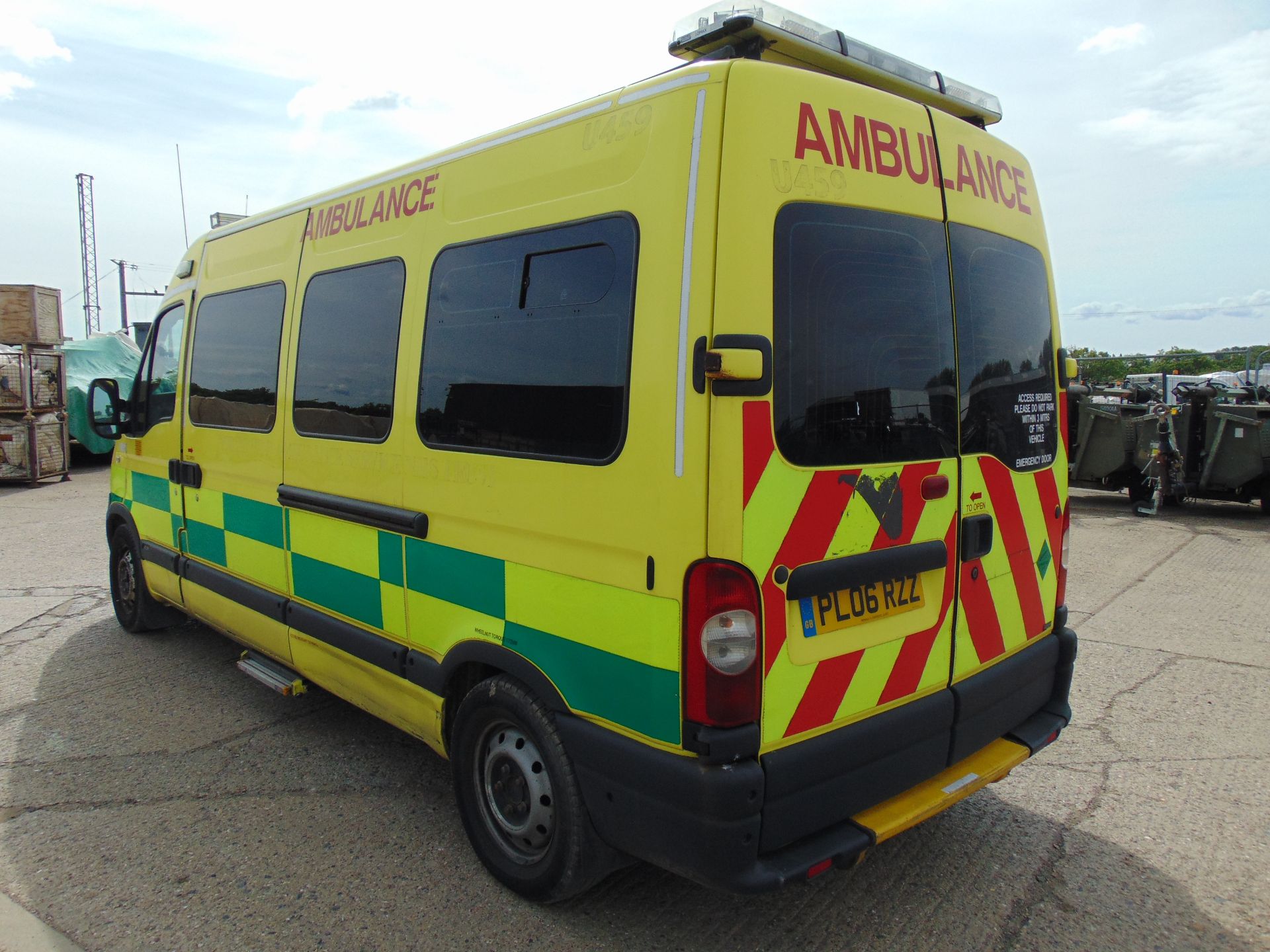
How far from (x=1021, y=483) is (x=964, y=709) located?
2.64 feet

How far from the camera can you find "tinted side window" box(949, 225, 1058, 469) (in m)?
2.75

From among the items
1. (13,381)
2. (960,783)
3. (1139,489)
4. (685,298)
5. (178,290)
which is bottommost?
(1139,489)

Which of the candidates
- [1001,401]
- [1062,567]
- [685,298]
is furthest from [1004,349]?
[685,298]

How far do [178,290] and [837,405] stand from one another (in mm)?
4146

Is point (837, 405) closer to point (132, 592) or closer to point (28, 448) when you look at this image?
point (132, 592)

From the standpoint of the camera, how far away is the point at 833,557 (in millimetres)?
2344

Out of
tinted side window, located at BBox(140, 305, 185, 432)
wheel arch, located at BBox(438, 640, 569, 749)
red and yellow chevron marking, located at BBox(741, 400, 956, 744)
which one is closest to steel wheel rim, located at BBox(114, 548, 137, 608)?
tinted side window, located at BBox(140, 305, 185, 432)

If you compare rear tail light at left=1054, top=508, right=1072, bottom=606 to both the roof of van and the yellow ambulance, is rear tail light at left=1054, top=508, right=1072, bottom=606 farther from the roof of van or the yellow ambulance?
the roof of van

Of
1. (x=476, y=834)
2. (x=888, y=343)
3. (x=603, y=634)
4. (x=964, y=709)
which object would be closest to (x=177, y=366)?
(x=476, y=834)

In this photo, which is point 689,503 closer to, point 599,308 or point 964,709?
point 599,308

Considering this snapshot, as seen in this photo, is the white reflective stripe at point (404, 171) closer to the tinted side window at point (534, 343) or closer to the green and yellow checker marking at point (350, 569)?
the tinted side window at point (534, 343)

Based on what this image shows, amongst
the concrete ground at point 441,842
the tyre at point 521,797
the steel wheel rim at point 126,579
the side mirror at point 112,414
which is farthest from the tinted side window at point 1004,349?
the steel wheel rim at point 126,579

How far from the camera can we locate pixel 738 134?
7.12 ft

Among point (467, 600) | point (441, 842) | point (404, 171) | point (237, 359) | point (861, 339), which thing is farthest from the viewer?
point (237, 359)
